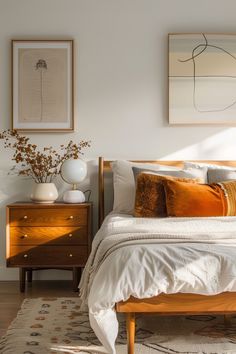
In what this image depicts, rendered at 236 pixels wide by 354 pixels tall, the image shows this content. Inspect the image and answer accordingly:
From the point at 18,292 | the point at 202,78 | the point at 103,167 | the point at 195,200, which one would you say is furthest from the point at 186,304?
the point at 202,78

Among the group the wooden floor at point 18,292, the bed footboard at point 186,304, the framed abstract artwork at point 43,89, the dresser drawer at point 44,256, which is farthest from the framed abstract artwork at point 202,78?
the bed footboard at point 186,304

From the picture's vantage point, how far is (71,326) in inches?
132

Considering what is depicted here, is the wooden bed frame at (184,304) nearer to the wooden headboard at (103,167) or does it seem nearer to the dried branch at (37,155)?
the wooden headboard at (103,167)

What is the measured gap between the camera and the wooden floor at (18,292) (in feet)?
12.2

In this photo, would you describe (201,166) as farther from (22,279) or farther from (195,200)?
(22,279)

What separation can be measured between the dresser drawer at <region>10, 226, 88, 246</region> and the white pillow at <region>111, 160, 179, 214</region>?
1.21 feet

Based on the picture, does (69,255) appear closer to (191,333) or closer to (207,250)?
(191,333)

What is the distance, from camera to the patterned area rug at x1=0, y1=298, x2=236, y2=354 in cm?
291

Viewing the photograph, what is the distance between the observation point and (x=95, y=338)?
3111mm

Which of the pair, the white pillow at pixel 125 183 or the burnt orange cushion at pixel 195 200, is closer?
the burnt orange cushion at pixel 195 200

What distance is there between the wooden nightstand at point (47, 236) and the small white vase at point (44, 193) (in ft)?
0.43

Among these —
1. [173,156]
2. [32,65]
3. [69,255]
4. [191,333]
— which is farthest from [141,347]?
[32,65]

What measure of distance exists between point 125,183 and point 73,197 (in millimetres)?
423

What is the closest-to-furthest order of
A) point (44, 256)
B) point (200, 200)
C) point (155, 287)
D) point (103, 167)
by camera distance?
1. point (155, 287)
2. point (200, 200)
3. point (44, 256)
4. point (103, 167)
